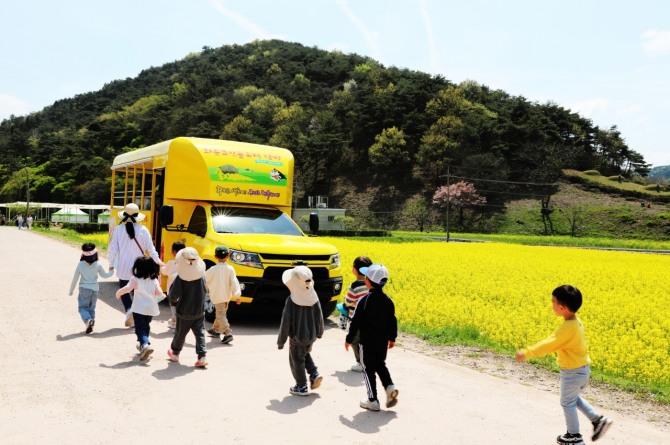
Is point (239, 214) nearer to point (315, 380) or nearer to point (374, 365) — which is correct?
point (315, 380)

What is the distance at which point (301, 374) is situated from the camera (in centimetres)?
546

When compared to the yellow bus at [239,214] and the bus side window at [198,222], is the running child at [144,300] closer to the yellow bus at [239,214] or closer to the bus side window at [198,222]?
the yellow bus at [239,214]

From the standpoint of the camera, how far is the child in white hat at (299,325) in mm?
5449

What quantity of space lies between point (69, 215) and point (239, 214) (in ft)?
195

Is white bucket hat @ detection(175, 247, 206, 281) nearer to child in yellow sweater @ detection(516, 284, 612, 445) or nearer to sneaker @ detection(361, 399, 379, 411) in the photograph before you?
sneaker @ detection(361, 399, 379, 411)

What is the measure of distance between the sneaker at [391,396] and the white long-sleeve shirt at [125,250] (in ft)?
15.7

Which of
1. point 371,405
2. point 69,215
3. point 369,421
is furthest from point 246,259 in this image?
point 69,215

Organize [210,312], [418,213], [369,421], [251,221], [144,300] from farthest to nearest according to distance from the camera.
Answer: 1. [418,213]
2. [251,221]
3. [210,312]
4. [144,300]
5. [369,421]

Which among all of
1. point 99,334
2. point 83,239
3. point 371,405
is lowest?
point 83,239

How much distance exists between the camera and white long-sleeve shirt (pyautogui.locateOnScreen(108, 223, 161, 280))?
827 cm

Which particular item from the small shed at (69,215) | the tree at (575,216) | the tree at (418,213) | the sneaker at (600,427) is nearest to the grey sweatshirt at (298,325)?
the sneaker at (600,427)

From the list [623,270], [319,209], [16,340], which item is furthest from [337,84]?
[16,340]

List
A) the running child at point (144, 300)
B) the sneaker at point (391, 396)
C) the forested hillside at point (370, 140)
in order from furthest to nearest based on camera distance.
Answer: the forested hillside at point (370, 140) → the running child at point (144, 300) → the sneaker at point (391, 396)

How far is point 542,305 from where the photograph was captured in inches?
440
